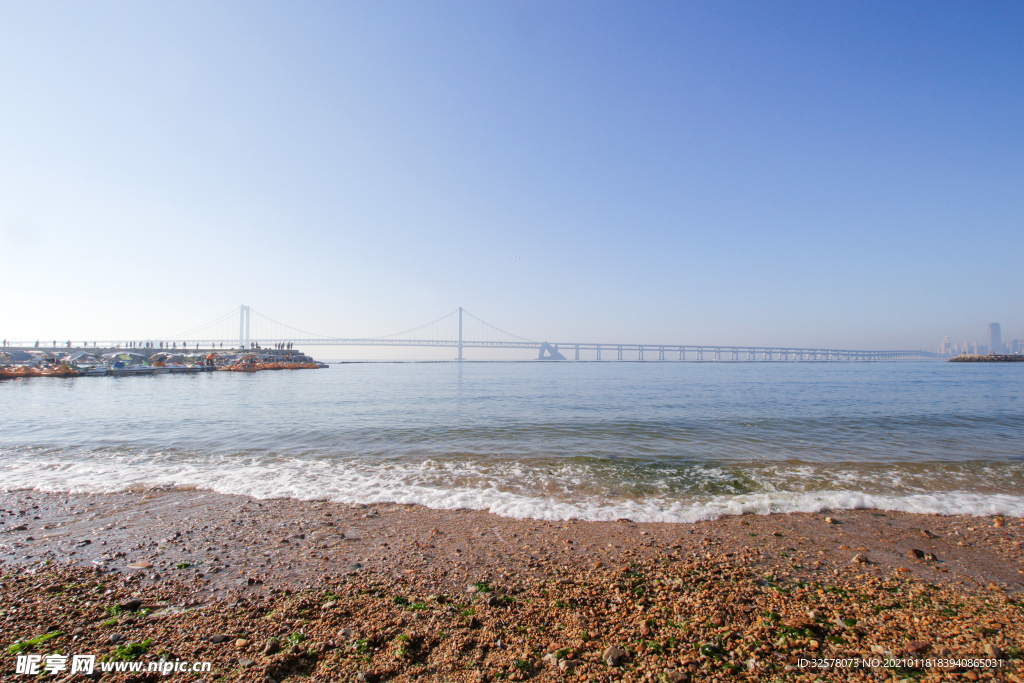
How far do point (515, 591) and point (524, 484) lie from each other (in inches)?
125

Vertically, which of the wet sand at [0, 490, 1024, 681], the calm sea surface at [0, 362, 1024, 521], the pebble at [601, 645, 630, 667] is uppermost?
the pebble at [601, 645, 630, 667]

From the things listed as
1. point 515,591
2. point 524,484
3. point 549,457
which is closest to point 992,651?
point 515,591

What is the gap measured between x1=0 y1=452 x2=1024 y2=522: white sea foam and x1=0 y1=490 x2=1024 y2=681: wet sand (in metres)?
0.48

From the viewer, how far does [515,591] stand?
10.3 ft

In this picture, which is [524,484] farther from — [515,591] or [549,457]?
[515,591]

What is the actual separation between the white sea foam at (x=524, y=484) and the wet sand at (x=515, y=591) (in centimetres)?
48

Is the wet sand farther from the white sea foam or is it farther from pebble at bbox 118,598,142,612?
the white sea foam

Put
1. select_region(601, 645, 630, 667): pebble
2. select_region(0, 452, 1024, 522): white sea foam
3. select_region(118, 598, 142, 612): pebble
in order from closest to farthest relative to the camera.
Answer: select_region(601, 645, 630, 667): pebble, select_region(118, 598, 142, 612): pebble, select_region(0, 452, 1024, 522): white sea foam

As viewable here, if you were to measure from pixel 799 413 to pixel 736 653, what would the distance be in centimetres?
1513

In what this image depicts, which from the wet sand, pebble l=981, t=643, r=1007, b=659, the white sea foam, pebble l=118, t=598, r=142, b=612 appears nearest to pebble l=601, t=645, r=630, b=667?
the wet sand

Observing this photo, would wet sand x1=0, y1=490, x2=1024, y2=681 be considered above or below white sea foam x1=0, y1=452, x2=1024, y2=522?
above

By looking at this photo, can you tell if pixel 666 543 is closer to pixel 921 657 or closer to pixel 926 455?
pixel 921 657

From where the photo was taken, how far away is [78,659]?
2.32 meters

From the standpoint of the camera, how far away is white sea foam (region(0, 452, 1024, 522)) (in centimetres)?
528
